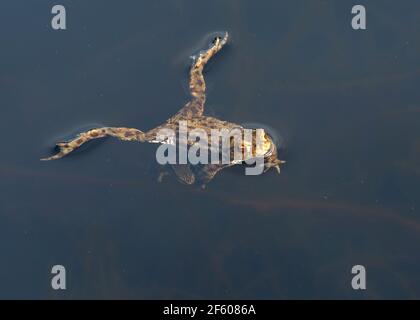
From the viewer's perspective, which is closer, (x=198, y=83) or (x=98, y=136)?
(x=98, y=136)

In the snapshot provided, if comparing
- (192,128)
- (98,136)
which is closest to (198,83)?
(192,128)

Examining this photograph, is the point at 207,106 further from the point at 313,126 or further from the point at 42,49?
the point at 42,49

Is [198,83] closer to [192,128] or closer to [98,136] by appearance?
[192,128]

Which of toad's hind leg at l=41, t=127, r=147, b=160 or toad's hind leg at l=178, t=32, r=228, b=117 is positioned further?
toad's hind leg at l=178, t=32, r=228, b=117

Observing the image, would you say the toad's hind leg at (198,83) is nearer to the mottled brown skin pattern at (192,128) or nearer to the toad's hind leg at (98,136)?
the mottled brown skin pattern at (192,128)

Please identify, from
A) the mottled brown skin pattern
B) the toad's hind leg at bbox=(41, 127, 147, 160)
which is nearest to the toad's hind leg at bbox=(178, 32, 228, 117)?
A: the mottled brown skin pattern

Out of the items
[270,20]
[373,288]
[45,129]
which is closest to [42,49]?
[45,129]

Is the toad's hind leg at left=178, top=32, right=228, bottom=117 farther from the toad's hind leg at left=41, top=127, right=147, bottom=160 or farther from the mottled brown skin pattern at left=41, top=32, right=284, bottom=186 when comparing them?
the toad's hind leg at left=41, top=127, right=147, bottom=160
